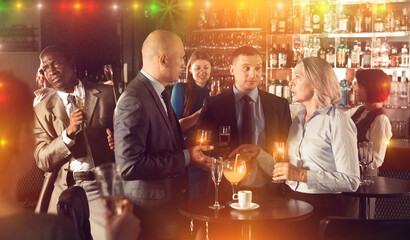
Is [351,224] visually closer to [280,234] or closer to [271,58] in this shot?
[280,234]

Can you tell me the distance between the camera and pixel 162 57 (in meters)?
2.96

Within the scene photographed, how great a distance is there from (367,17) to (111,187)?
249 inches

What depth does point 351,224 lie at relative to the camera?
1.82 m

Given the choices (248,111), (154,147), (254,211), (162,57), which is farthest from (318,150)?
(162,57)

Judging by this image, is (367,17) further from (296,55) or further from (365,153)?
(365,153)

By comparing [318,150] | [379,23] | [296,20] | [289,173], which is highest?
[296,20]

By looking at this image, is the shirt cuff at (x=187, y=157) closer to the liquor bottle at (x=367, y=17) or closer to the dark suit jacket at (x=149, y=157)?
the dark suit jacket at (x=149, y=157)

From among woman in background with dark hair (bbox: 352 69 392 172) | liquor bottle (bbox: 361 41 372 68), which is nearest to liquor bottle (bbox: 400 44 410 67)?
liquor bottle (bbox: 361 41 372 68)

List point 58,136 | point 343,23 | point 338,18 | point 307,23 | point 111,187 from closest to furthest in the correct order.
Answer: point 111,187, point 58,136, point 343,23, point 338,18, point 307,23

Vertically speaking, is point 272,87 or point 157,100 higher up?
point 272,87

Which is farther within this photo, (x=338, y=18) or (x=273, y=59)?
(x=273, y=59)

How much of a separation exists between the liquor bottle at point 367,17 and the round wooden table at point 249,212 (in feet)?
14.4

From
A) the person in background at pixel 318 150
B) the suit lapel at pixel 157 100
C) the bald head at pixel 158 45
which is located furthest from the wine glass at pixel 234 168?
the bald head at pixel 158 45

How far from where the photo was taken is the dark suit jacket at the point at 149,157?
272 centimetres
